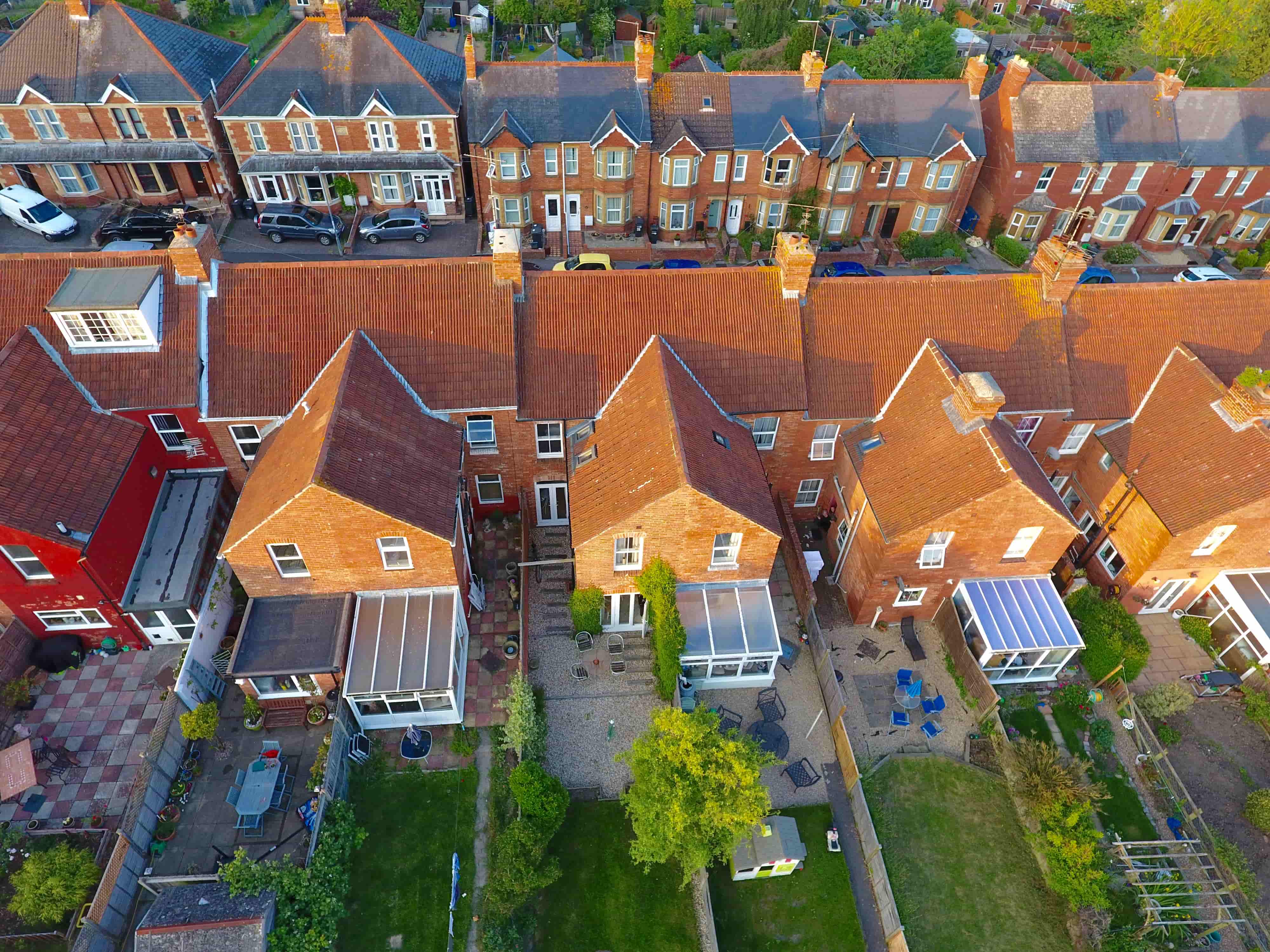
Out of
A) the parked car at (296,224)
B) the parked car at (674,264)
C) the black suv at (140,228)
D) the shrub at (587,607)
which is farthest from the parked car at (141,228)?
the shrub at (587,607)

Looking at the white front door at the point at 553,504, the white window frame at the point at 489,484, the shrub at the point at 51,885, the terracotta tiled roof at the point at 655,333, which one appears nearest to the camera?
the shrub at the point at 51,885

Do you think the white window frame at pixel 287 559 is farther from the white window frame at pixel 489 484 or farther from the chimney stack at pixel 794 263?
the chimney stack at pixel 794 263

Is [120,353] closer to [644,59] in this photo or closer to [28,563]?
[28,563]

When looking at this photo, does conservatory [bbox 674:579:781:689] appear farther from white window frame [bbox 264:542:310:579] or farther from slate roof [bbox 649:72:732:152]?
slate roof [bbox 649:72:732:152]

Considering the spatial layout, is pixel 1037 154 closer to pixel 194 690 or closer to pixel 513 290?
pixel 513 290

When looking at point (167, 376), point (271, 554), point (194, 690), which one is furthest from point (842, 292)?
point (194, 690)

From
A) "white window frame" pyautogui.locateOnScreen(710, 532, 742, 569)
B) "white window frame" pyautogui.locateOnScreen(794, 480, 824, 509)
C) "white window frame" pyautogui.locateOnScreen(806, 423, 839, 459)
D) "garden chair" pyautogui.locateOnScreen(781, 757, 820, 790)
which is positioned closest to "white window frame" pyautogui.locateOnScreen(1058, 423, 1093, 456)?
"white window frame" pyautogui.locateOnScreen(806, 423, 839, 459)
